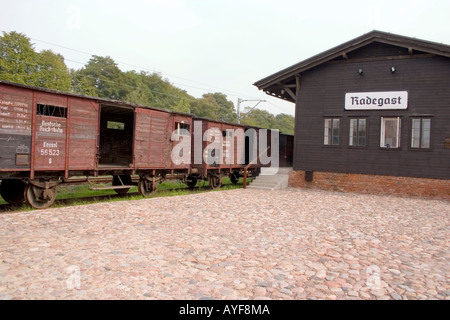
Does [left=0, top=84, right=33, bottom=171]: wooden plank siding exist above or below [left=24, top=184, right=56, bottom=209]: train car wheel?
above

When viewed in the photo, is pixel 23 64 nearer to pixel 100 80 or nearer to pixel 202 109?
pixel 100 80

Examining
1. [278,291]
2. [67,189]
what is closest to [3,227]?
[278,291]

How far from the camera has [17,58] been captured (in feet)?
138

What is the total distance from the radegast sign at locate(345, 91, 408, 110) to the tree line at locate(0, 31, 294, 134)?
3009 cm

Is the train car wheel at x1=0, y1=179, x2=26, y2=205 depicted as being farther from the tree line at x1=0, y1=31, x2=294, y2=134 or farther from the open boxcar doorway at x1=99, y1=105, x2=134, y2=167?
the tree line at x1=0, y1=31, x2=294, y2=134

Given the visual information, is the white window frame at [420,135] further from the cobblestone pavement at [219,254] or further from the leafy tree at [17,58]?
the leafy tree at [17,58]

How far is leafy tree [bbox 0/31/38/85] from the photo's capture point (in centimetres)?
3994

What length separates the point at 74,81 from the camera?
196ft

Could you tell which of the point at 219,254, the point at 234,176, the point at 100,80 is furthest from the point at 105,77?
the point at 219,254

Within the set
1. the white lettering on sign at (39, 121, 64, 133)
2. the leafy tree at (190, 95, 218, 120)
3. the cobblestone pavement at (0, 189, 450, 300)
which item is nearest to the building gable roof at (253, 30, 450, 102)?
the cobblestone pavement at (0, 189, 450, 300)

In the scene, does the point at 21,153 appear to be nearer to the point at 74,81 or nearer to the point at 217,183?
the point at 217,183

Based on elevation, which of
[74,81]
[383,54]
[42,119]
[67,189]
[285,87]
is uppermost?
[74,81]

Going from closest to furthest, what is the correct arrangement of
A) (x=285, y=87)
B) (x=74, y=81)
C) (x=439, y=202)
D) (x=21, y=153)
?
(x=21, y=153)
(x=439, y=202)
(x=285, y=87)
(x=74, y=81)

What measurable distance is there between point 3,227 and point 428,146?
47.1 feet
